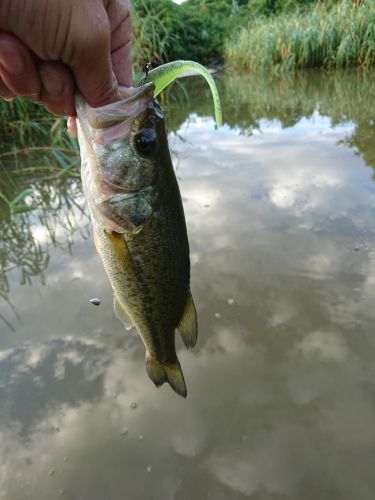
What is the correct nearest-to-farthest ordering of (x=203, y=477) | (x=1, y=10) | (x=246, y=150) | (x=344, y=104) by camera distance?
(x=1, y=10), (x=203, y=477), (x=246, y=150), (x=344, y=104)

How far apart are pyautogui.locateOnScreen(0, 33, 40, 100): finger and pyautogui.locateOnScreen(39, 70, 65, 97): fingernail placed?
26 millimetres

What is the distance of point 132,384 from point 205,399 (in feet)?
1.30

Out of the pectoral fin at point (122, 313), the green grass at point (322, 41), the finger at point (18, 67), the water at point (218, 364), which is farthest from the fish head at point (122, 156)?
the green grass at point (322, 41)

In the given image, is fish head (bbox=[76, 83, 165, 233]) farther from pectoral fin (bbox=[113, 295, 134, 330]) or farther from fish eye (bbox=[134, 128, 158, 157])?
pectoral fin (bbox=[113, 295, 134, 330])

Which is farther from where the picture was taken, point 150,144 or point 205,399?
point 205,399

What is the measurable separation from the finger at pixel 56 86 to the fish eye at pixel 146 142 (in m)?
0.24

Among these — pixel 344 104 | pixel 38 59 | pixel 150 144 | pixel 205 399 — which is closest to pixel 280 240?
pixel 205 399

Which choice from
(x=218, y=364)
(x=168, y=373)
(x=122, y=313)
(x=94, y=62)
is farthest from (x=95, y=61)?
(x=218, y=364)

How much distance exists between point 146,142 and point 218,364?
139 cm

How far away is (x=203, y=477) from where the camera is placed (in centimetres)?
182

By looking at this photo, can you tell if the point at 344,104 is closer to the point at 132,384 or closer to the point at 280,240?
the point at 280,240

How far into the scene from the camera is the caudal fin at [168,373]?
1.68 metres

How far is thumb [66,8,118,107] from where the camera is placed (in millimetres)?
Result: 1112

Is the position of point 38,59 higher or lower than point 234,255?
higher
